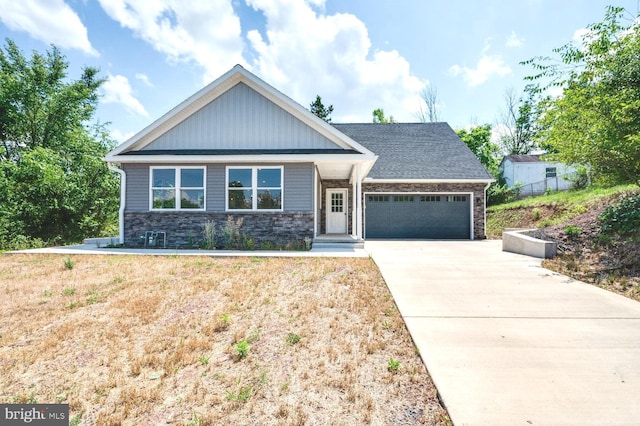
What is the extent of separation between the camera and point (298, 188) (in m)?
10.7

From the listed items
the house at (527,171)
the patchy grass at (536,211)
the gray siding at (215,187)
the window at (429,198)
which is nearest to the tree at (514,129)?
the house at (527,171)

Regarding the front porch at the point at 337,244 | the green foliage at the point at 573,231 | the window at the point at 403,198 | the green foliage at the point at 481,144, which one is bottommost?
the front porch at the point at 337,244

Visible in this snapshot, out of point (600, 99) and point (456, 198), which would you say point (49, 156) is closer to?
point (456, 198)

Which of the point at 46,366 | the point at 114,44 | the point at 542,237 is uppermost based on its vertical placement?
the point at 114,44

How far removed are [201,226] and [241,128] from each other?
3.80 metres

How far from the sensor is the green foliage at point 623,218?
26.6ft

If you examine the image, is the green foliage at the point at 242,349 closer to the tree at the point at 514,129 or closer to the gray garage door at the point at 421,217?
the gray garage door at the point at 421,217

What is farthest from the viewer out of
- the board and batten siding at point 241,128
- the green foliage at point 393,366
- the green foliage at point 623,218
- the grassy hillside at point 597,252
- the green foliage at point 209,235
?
the board and batten siding at point 241,128

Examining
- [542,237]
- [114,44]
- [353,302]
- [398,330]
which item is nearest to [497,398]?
[398,330]

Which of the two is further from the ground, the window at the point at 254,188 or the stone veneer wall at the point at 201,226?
the window at the point at 254,188

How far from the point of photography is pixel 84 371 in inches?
113

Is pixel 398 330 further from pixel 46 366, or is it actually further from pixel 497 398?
pixel 46 366

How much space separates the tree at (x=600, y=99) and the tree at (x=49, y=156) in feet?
66.5

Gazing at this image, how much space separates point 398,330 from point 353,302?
3.30 feet
